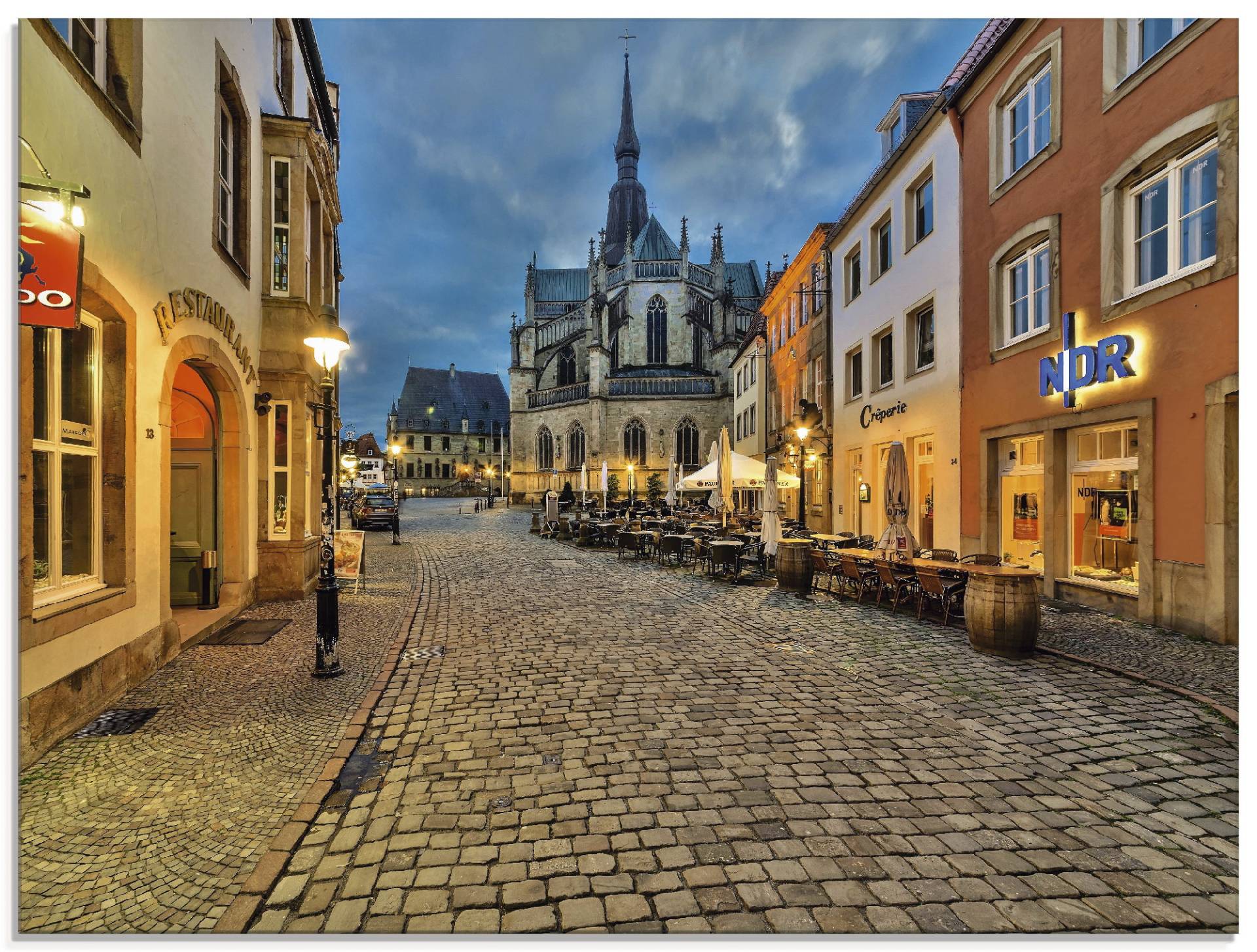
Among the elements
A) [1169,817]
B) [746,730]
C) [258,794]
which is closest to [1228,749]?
[1169,817]

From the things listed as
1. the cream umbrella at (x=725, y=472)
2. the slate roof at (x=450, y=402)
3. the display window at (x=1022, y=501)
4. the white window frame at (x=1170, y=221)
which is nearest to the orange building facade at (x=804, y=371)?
the cream umbrella at (x=725, y=472)

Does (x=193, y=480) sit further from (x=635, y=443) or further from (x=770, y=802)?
(x=635, y=443)

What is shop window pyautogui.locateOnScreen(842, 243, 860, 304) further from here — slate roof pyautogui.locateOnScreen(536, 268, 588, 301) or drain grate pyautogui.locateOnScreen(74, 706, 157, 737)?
slate roof pyautogui.locateOnScreen(536, 268, 588, 301)

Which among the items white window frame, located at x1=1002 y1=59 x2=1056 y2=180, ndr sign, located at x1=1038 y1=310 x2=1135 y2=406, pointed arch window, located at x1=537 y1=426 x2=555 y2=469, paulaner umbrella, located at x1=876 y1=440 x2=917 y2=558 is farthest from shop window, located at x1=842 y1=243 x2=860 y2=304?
pointed arch window, located at x1=537 y1=426 x2=555 y2=469

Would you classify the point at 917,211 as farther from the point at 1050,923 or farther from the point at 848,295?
the point at 1050,923

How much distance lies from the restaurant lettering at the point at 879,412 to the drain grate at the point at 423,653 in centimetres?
1180

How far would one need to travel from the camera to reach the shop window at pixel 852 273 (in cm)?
1683

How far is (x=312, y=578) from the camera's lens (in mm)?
10031

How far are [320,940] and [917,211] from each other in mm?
16165

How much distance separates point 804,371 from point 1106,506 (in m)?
12.7

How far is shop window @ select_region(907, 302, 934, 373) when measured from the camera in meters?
13.0

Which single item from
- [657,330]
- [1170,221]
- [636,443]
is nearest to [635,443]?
[636,443]

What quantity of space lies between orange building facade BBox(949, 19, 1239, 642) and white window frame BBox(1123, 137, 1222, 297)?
0.07 ft

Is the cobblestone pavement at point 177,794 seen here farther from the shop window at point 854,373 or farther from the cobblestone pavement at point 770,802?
the shop window at point 854,373
